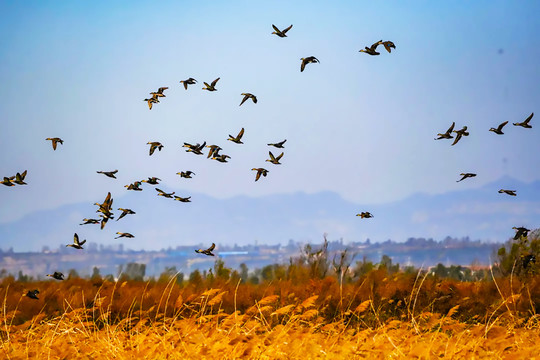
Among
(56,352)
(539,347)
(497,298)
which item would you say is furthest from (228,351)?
(497,298)

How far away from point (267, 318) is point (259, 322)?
1.90ft

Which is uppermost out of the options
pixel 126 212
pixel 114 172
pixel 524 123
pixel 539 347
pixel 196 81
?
pixel 196 81

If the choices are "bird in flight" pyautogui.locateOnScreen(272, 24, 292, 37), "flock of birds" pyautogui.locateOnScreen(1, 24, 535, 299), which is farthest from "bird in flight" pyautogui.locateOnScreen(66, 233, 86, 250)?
"bird in flight" pyautogui.locateOnScreen(272, 24, 292, 37)

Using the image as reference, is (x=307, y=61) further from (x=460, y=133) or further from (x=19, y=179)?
(x=19, y=179)

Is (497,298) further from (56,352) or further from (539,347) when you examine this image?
(56,352)

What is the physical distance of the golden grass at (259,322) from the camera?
10.5 metres

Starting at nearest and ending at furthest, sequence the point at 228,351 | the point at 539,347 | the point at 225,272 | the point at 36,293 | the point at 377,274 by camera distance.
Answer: the point at 228,351, the point at 539,347, the point at 36,293, the point at 377,274, the point at 225,272

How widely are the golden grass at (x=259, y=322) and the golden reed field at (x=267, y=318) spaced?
0.10 feet

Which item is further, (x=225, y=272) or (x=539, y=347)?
(x=225, y=272)

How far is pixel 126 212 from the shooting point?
572 inches

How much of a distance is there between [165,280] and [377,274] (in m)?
5.30

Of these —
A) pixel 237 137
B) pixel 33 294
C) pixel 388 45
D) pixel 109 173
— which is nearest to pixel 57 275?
pixel 33 294

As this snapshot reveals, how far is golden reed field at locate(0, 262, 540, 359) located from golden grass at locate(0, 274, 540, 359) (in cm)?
3

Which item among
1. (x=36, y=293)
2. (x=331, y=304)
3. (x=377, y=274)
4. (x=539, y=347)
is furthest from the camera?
(x=377, y=274)
